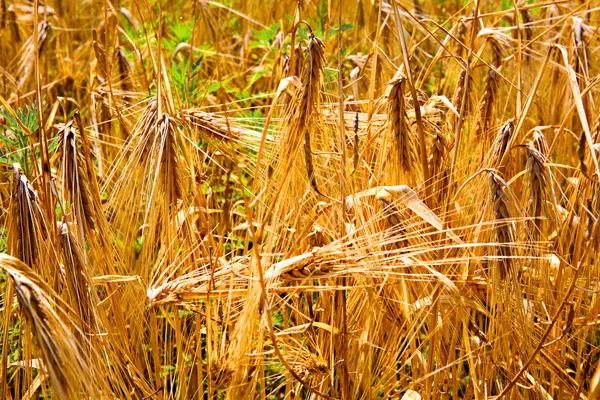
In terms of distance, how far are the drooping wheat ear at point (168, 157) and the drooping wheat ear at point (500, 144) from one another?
489 mm

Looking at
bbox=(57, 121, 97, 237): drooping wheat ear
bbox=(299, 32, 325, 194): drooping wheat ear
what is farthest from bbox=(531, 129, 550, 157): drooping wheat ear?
bbox=(57, 121, 97, 237): drooping wheat ear

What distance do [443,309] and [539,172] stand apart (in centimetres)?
28

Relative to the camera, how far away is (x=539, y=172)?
105 cm

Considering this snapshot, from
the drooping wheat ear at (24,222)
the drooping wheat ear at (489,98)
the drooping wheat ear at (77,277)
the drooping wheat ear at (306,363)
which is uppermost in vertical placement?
the drooping wheat ear at (489,98)

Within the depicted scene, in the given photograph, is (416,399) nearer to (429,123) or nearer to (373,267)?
(373,267)

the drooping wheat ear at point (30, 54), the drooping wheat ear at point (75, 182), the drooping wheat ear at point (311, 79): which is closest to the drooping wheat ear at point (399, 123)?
the drooping wheat ear at point (311, 79)

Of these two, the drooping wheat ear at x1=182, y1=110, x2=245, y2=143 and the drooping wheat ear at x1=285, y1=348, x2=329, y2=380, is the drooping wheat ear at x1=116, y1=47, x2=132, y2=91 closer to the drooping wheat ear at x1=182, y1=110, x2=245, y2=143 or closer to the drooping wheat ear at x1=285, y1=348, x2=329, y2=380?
the drooping wheat ear at x1=182, y1=110, x2=245, y2=143

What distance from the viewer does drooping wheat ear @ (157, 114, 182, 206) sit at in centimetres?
108

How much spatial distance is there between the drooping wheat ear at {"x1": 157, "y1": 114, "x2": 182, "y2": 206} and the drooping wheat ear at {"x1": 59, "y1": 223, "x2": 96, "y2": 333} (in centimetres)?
16

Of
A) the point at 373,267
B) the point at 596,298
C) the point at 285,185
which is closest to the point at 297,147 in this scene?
the point at 285,185

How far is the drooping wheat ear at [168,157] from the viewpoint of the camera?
3.55ft

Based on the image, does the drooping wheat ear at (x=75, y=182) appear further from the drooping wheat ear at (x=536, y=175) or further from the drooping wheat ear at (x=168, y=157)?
the drooping wheat ear at (x=536, y=175)

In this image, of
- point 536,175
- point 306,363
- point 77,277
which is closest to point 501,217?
point 536,175

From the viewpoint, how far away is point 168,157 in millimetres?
1083
